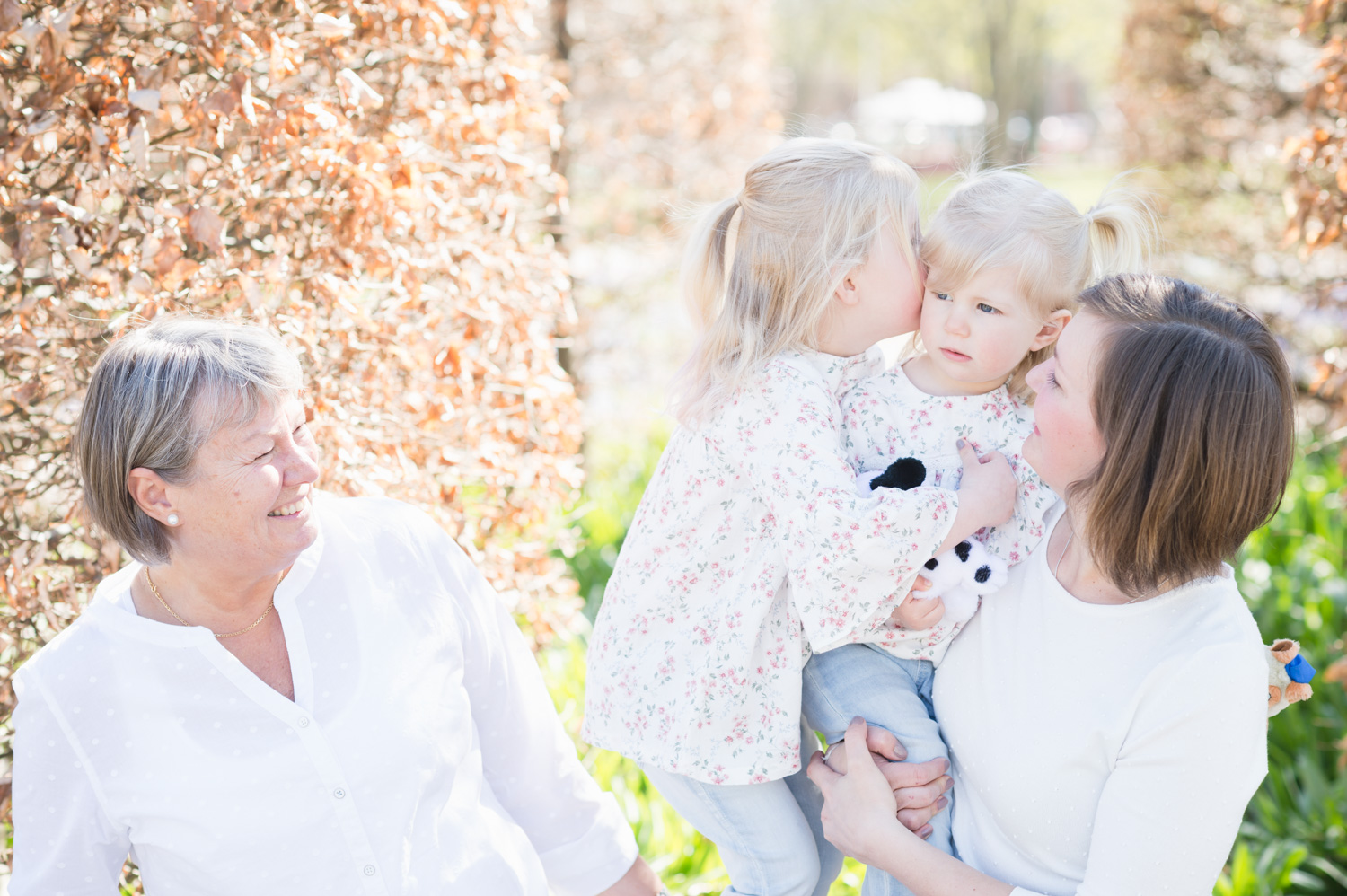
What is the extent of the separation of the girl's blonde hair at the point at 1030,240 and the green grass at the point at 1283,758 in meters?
1.67

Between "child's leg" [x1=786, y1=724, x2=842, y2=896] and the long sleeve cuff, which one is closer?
the long sleeve cuff

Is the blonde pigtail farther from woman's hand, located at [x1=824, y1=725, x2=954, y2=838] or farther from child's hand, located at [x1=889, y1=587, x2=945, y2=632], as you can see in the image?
woman's hand, located at [x1=824, y1=725, x2=954, y2=838]

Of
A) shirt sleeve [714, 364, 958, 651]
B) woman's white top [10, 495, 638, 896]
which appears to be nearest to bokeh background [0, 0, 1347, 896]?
woman's white top [10, 495, 638, 896]

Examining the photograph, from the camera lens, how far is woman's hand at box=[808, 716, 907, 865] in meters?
2.03

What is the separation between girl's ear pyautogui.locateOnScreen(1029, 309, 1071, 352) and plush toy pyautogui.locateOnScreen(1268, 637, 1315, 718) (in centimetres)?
72

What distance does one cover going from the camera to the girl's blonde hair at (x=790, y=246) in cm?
217

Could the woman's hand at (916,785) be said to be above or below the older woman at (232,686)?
below

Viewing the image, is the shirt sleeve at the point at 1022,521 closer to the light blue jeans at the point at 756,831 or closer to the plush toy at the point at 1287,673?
the plush toy at the point at 1287,673

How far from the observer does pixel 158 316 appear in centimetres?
205

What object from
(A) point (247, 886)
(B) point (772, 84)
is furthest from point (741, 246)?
(B) point (772, 84)

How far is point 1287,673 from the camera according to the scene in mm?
1963

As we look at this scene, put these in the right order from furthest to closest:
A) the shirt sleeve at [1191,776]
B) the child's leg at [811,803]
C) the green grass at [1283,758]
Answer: the green grass at [1283,758] < the child's leg at [811,803] < the shirt sleeve at [1191,776]

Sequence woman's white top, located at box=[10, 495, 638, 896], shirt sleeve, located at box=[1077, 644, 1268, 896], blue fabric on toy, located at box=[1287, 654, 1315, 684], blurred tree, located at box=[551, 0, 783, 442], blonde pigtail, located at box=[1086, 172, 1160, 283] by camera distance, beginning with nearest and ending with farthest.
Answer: shirt sleeve, located at box=[1077, 644, 1268, 896] < woman's white top, located at box=[10, 495, 638, 896] < blue fabric on toy, located at box=[1287, 654, 1315, 684] < blonde pigtail, located at box=[1086, 172, 1160, 283] < blurred tree, located at box=[551, 0, 783, 442]

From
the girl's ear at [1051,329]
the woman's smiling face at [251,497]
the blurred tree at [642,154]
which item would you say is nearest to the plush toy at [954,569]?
the girl's ear at [1051,329]
